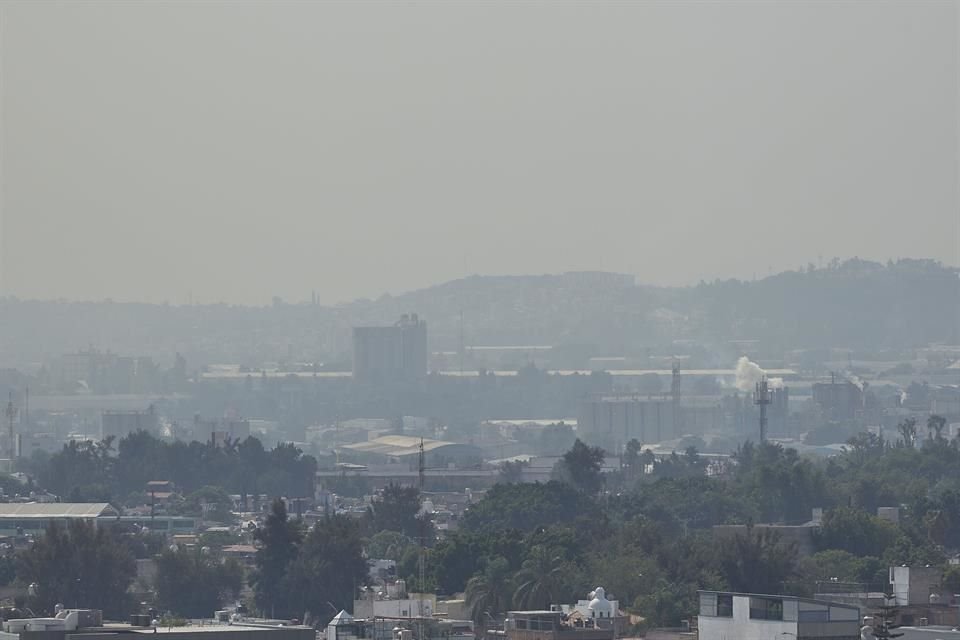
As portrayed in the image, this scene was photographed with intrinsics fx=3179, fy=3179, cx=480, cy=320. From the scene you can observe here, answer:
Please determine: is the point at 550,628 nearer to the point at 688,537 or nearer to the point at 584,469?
the point at 688,537

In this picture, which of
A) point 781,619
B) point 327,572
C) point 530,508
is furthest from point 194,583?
point 781,619

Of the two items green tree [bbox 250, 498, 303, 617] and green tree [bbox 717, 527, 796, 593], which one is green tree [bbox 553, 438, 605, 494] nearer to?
green tree [bbox 250, 498, 303, 617]

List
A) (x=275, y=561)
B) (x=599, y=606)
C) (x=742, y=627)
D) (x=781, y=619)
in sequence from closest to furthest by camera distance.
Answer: (x=781, y=619)
(x=742, y=627)
(x=599, y=606)
(x=275, y=561)

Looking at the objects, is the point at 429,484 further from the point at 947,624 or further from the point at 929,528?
the point at 947,624

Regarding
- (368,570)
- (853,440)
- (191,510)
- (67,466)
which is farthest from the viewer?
(853,440)

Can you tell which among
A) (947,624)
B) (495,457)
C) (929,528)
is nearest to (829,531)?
(929,528)

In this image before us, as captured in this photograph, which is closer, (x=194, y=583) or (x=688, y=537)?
(x=194, y=583)

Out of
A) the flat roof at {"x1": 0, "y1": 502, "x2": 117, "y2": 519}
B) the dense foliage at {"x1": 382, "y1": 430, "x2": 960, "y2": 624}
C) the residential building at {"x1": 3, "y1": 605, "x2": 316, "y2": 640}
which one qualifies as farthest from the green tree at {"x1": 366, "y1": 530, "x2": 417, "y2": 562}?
the residential building at {"x1": 3, "y1": 605, "x2": 316, "y2": 640}
